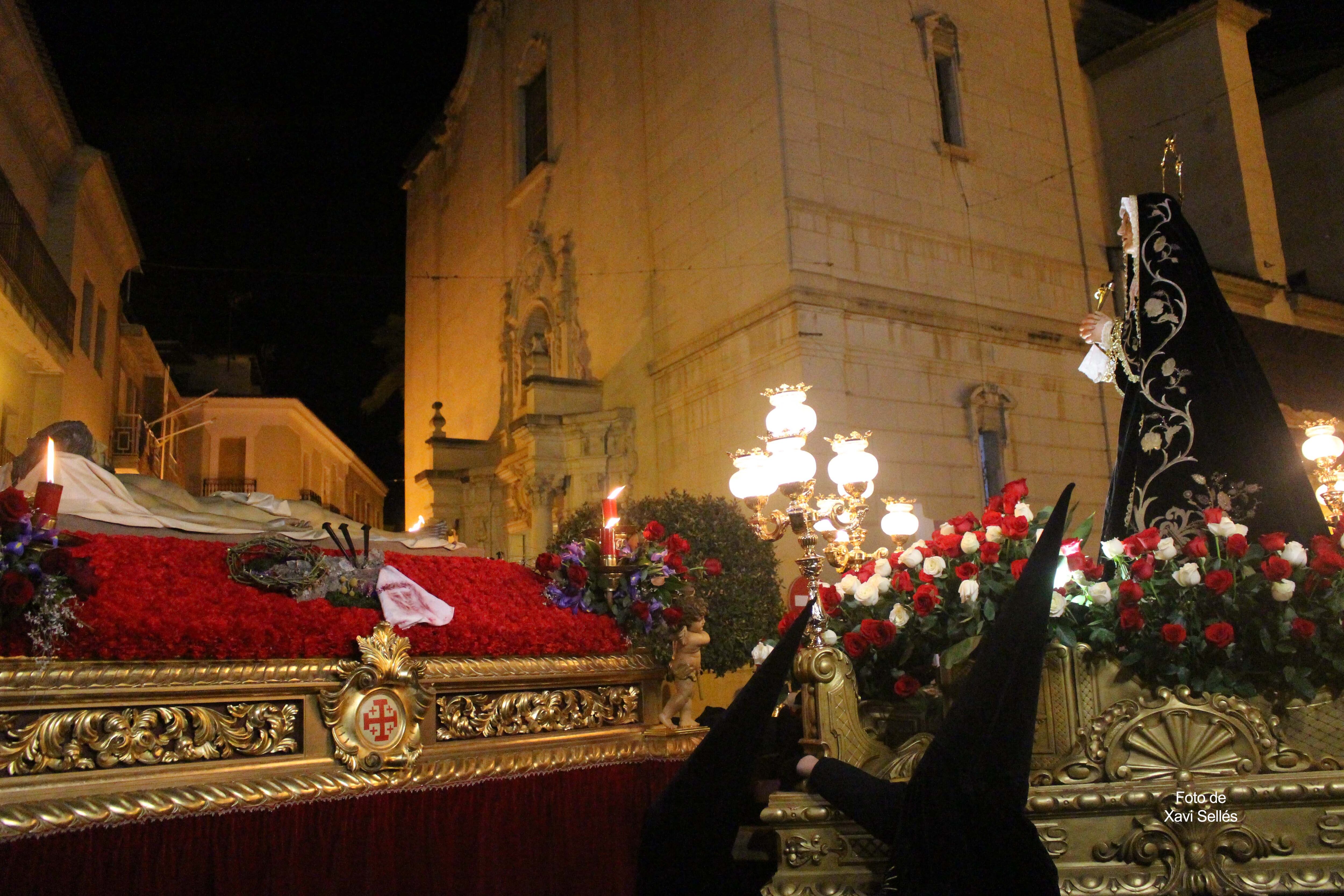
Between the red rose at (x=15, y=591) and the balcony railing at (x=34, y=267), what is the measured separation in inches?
388

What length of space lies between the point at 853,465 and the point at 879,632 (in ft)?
9.34

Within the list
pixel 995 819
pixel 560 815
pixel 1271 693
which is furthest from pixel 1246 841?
pixel 560 815

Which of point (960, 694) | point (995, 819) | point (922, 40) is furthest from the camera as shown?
point (922, 40)

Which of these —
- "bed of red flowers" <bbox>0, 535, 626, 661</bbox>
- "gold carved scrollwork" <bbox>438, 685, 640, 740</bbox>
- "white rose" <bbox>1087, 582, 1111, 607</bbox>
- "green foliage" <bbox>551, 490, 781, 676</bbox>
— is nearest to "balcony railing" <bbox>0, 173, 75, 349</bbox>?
"green foliage" <bbox>551, 490, 781, 676</bbox>

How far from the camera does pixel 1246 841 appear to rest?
3.45 meters

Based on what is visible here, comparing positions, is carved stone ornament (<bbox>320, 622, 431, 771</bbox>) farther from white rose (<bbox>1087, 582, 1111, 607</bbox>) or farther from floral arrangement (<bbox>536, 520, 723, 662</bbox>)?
white rose (<bbox>1087, 582, 1111, 607</bbox>)

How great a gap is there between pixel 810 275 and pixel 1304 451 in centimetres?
550

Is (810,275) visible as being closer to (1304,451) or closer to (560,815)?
(1304,451)

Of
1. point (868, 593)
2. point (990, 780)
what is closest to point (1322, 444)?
point (868, 593)

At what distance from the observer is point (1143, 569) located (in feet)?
13.1

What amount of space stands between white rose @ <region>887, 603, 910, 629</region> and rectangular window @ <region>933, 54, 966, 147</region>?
11.3m

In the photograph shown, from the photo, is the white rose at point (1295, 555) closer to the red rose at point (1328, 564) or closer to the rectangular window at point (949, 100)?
the red rose at point (1328, 564)

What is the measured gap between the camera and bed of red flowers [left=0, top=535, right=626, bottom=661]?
12.9 feet

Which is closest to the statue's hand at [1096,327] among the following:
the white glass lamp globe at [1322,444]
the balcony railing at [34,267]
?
the white glass lamp globe at [1322,444]
